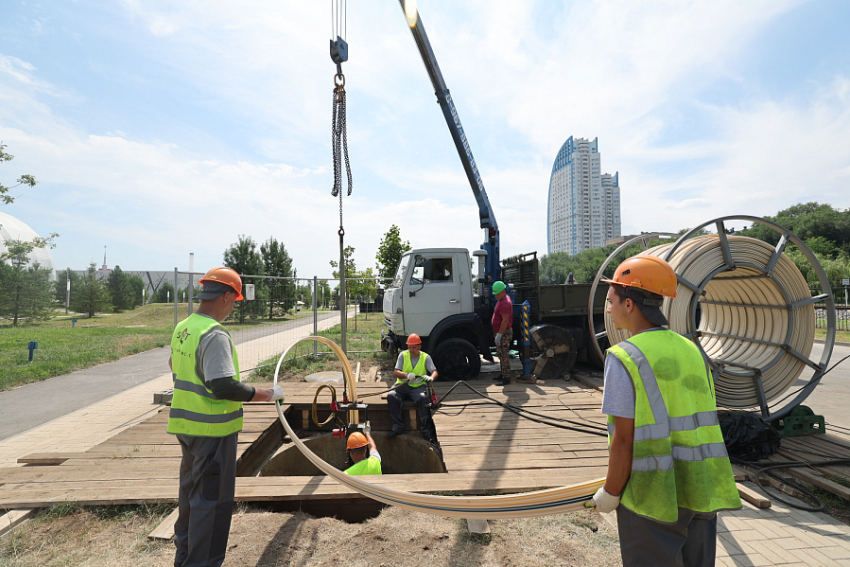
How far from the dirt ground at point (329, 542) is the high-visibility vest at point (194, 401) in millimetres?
1050

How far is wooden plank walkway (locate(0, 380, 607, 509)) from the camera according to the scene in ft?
11.7

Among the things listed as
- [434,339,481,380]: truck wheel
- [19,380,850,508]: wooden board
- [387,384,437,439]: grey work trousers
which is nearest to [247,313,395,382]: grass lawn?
[434,339,481,380]: truck wheel

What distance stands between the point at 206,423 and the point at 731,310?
6901 mm

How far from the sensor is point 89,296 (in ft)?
105

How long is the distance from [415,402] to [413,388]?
0.80 ft

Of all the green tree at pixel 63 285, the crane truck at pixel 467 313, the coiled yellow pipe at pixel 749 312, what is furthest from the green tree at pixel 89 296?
the coiled yellow pipe at pixel 749 312

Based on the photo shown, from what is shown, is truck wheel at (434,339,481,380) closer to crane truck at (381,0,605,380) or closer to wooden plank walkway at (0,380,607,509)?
crane truck at (381,0,605,380)

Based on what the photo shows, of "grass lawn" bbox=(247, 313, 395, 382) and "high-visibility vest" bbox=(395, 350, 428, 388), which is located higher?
"high-visibility vest" bbox=(395, 350, 428, 388)

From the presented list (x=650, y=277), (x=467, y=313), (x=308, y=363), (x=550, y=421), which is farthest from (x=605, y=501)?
(x=308, y=363)

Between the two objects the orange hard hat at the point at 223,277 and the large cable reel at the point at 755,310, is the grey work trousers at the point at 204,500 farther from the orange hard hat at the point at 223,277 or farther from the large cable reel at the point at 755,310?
the large cable reel at the point at 755,310

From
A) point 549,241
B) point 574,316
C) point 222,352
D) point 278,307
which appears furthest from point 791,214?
point 222,352

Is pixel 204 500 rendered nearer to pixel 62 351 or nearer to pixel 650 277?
pixel 650 277

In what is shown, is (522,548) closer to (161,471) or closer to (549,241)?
(161,471)

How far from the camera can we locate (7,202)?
50.9 ft
